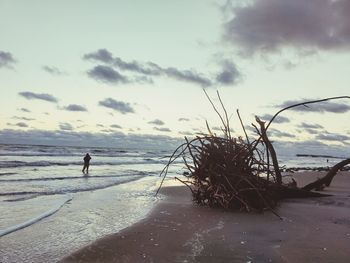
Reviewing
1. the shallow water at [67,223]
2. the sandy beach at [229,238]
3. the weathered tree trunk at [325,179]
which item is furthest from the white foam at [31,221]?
the weathered tree trunk at [325,179]

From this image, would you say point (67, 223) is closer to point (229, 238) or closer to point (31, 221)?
point (31, 221)

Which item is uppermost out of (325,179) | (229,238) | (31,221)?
(325,179)

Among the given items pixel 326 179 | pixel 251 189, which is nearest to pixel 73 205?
pixel 251 189

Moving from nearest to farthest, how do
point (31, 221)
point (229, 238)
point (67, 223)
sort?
point (229, 238) < point (67, 223) < point (31, 221)

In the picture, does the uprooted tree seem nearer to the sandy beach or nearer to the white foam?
the sandy beach

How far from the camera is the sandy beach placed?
17.7 ft

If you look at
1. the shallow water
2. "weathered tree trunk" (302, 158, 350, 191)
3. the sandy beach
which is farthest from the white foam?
"weathered tree trunk" (302, 158, 350, 191)

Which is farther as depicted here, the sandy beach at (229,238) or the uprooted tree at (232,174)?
the uprooted tree at (232,174)

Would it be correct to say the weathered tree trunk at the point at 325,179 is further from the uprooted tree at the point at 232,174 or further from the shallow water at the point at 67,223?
the shallow water at the point at 67,223

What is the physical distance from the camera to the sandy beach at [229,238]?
539cm

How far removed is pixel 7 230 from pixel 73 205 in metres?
3.50

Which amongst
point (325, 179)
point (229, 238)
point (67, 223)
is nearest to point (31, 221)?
point (67, 223)

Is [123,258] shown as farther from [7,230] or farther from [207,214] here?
[207,214]

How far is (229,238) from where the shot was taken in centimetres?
641
